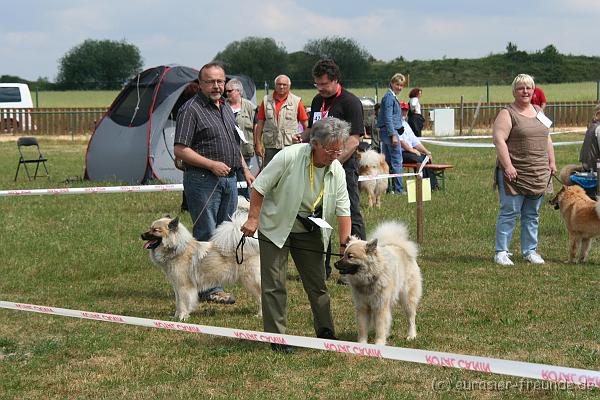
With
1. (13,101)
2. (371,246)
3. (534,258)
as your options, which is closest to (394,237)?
(371,246)

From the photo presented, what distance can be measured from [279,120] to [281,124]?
5 centimetres

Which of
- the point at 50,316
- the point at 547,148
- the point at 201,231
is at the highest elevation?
the point at 547,148

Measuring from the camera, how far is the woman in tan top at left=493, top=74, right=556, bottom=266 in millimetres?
7945

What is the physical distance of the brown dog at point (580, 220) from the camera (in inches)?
A: 332

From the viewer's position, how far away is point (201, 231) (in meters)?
6.86

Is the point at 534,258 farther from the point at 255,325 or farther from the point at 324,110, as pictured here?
the point at 255,325

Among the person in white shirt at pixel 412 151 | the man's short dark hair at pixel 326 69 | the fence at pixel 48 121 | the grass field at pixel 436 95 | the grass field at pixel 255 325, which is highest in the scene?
the grass field at pixel 436 95

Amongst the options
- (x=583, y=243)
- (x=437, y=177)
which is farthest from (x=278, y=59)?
(x=583, y=243)

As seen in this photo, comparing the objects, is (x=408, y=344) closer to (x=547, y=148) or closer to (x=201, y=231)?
(x=201, y=231)

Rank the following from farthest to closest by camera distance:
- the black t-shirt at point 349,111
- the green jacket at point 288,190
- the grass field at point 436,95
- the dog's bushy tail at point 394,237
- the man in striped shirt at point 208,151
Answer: the grass field at point 436,95 → the black t-shirt at point 349,111 → the man in striped shirt at point 208,151 → the dog's bushy tail at point 394,237 → the green jacket at point 288,190

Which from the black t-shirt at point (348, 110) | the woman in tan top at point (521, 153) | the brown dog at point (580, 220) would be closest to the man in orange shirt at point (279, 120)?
the black t-shirt at point (348, 110)

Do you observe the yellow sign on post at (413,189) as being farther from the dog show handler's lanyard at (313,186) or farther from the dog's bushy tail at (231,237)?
the dog show handler's lanyard at (313,186)

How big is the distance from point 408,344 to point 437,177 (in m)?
9.98

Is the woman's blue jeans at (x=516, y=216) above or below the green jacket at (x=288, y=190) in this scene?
below
